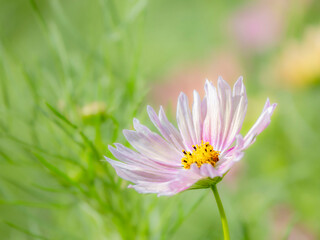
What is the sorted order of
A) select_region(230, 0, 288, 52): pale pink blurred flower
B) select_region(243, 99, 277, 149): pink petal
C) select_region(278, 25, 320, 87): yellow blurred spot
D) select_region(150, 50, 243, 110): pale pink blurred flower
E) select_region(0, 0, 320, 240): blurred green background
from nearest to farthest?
select_region(243, 99, 277, 149): pink petal
select_region(0, 0, 320, 240): blurred green background
select_region(278, 25, 320, 87): yellow blurred spot
select_region(150, 50, 243, 110): pale pink blurred flower
select_region(230, 0, 288, 52): pale pink blurred flower

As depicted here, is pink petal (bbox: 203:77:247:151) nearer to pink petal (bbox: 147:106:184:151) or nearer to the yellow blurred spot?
pink petal (bbox: 147:106:184:151)

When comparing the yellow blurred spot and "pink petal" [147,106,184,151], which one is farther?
the yellow blurred spot

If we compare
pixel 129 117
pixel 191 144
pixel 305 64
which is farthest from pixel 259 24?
pixel 191 144

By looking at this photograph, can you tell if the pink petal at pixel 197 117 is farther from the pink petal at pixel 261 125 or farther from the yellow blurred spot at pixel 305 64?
the yellow blurred spot at pixel 305 64

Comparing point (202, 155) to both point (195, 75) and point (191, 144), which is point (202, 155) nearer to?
point (191, 144)

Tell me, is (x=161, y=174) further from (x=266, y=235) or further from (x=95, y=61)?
(x=266, y=235)

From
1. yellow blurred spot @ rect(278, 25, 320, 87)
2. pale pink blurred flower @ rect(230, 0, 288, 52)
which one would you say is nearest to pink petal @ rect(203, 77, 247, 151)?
yellow blurred spot @ rect(278, 25, 320, 87)
